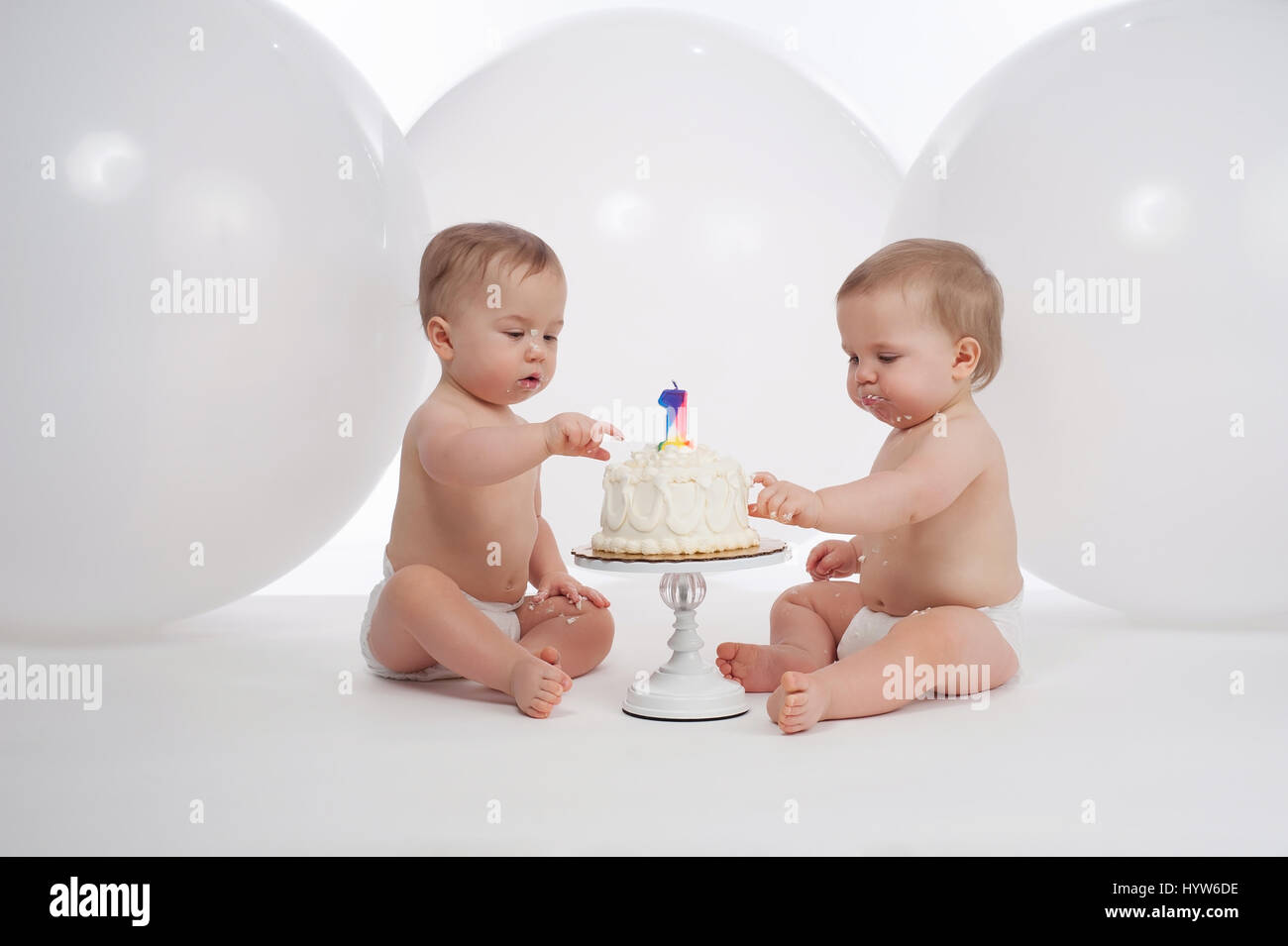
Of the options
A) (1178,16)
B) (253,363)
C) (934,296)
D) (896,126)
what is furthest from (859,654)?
(896,126)

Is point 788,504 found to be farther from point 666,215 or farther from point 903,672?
point 666,215

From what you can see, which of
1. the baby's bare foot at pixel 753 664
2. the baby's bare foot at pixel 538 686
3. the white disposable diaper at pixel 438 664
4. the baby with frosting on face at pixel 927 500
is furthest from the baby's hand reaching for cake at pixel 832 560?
the baby's bare foot at pixel 538 686

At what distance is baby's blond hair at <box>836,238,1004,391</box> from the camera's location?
2.67 metres

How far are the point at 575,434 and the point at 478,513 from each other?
1.64 ft

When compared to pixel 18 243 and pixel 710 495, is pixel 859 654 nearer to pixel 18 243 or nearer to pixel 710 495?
pixel 710 495

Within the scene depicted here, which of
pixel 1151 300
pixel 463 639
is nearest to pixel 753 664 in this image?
pixel 463 639

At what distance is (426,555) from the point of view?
9.11 ft

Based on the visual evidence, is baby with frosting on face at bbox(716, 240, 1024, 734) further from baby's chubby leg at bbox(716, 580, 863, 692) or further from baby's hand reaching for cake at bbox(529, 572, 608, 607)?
baby's hand reaching for cake at bbox(529, 572, 608, 607)

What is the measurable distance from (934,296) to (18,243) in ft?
6.08

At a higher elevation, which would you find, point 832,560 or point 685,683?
point 832,560

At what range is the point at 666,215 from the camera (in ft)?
12.1

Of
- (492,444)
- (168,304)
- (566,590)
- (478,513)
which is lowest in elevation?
(566,590)

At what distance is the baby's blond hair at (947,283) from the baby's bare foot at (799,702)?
81 cm

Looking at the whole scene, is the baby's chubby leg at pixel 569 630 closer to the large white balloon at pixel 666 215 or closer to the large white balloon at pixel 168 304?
the large white balloon at pixel 168 304
